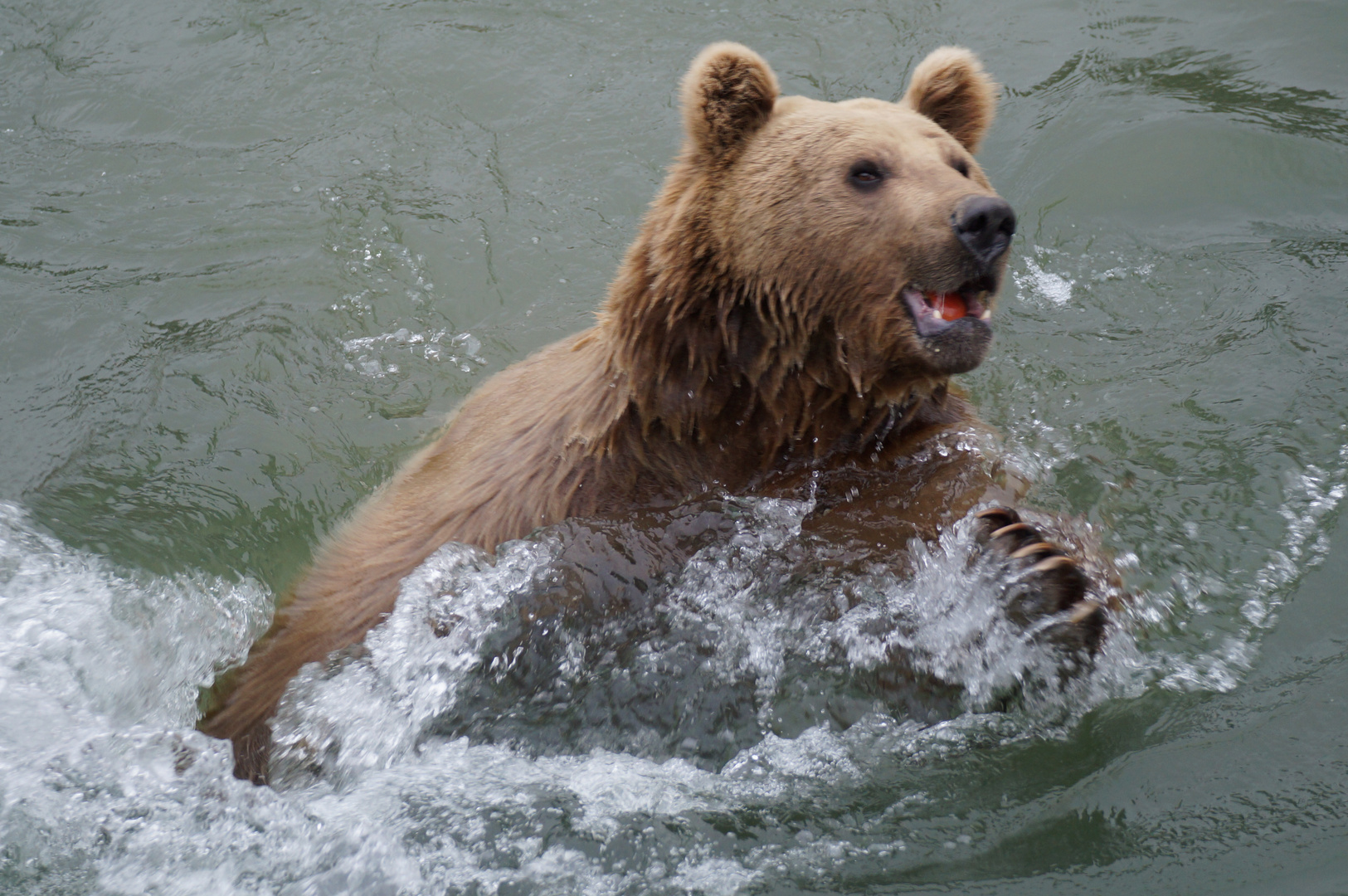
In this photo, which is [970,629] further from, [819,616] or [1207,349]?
[1207,349]

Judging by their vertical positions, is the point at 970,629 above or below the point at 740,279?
below

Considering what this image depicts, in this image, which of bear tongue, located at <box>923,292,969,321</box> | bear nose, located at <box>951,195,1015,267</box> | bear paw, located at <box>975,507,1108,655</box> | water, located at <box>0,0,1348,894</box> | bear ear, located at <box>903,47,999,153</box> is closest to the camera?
bear nose, located at <box>951,195,1015,267</box>

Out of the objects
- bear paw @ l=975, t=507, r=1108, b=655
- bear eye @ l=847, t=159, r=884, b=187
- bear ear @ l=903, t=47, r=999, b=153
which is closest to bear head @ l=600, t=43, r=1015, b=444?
bear eye @ l=847, t=159, r=884, b=187

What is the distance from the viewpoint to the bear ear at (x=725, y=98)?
3793 mm

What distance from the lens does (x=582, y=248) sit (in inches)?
268

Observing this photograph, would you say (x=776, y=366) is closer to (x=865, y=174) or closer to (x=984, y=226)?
(x=865, y=174)

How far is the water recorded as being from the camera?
373cm

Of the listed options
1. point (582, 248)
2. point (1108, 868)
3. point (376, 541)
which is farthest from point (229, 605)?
point (1108, 868)

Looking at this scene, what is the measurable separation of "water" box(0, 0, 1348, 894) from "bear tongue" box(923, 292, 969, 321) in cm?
76

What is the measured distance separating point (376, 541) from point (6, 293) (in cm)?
335

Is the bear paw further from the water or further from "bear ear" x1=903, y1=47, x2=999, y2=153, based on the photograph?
"bear ear" x1=903, y1=47, x2=999, y2=153

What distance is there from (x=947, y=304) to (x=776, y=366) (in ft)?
1.92

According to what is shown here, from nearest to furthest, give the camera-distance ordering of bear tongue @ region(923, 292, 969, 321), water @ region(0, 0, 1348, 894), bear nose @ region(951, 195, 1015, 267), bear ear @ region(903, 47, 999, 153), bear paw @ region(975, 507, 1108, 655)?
bear nose @ region(951, 195, 1015, 267) → bear paw @ region(975, 507, 1108, 655) → bear tongue @ region(923, 292, 969, 321) → water @ region(0, 0, 1348, 894) → bear ear @ region(903, 47, 999, 153)

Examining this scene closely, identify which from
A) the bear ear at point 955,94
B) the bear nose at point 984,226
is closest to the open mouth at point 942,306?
the bear nose at point 984,226
